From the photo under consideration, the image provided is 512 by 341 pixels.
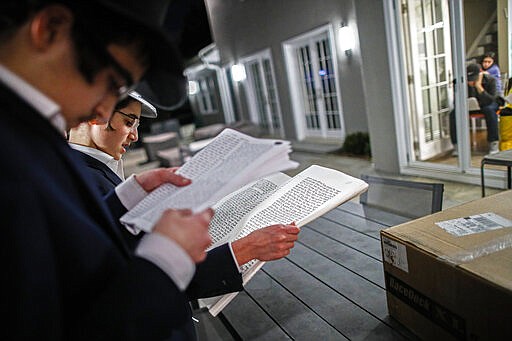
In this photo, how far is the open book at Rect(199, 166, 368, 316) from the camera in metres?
0.93

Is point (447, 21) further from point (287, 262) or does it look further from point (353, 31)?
point (287, 262)

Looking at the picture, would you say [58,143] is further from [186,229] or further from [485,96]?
[485,96]

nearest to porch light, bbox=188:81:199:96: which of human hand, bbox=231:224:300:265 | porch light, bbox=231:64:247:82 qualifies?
porch light, bbox=231:64:247:82

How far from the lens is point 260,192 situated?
116 centimetres

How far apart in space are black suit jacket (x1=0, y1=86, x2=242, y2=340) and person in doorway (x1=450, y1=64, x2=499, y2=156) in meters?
3.64

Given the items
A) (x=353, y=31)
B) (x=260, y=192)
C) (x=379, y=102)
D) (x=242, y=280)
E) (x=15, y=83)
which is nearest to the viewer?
(x=15, y=83)

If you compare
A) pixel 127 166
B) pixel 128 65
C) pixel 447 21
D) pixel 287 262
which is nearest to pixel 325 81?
pixel 447 21

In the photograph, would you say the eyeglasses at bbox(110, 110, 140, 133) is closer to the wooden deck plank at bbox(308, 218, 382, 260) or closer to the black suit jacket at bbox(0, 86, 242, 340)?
the black suit jacket at bbox(0, 86, 242, 340)

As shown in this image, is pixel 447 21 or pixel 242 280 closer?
pixel 242 280

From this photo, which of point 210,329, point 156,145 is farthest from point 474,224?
point 156,145

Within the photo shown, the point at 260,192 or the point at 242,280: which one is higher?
the point at 260,192

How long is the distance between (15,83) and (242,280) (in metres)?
0.62

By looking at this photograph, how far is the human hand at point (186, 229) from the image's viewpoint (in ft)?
1.59

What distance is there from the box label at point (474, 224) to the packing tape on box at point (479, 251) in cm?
6
